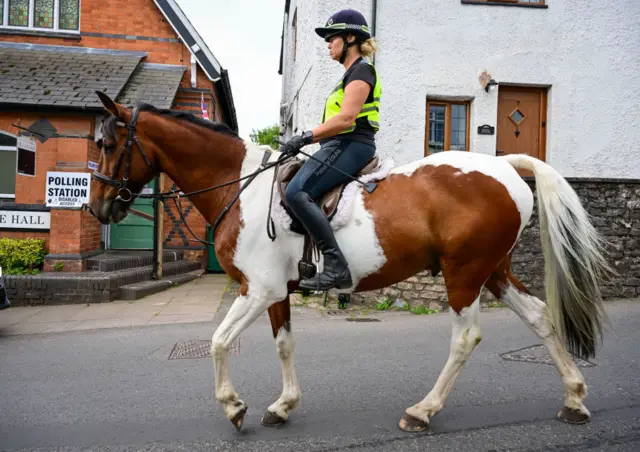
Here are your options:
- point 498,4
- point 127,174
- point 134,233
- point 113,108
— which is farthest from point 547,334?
point 134,233

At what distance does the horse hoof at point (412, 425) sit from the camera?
3248 mm

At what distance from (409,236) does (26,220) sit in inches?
379

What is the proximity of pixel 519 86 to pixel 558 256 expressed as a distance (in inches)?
262

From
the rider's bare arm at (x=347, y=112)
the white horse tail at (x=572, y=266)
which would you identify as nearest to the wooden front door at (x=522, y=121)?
the white horse tail at (x=572, y=266)

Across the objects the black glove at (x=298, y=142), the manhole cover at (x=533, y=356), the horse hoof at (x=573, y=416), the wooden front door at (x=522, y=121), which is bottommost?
the manhole cover at (x=533, y=356)

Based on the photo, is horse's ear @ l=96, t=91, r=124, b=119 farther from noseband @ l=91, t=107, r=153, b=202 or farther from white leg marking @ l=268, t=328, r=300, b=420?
white leg marking @ l=268, t=328, r=300, b=420

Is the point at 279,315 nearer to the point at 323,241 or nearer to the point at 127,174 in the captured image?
the point at 323,241

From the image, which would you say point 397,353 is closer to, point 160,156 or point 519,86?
point 160,156

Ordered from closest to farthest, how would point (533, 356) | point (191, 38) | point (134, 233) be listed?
point (533, 356)
point (134, 233)
point (191, 38)

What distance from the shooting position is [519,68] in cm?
898

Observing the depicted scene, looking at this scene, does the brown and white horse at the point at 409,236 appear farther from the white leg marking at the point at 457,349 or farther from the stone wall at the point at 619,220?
the stone wall at the point at 619,220

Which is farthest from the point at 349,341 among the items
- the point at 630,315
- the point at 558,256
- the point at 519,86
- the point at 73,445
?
the point at 519,86

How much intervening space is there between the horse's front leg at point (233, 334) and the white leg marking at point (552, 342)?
1990mm

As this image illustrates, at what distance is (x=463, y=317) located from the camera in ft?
11.0
